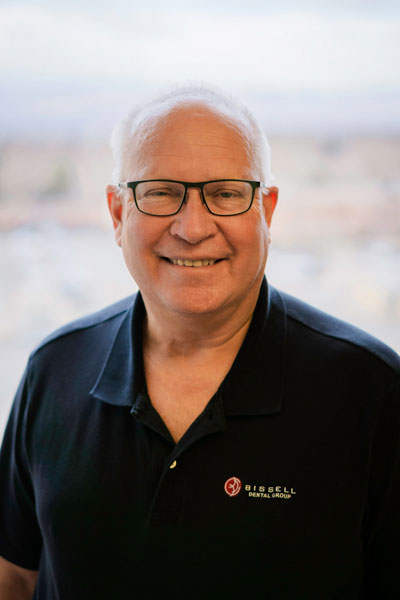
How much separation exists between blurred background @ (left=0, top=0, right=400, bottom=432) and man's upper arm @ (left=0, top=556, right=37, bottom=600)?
73 centimetres

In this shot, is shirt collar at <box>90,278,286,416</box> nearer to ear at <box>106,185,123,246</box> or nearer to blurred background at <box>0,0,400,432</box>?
ear at <box>106,185,123,246</box>

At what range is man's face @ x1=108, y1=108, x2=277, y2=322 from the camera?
123 cm

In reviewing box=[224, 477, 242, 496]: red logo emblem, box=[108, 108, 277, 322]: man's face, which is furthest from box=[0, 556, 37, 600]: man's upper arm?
box=[108, 108, 277, 322]: man's face

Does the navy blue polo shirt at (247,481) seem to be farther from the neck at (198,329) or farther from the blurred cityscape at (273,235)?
the blurred cityscape at (273,235)

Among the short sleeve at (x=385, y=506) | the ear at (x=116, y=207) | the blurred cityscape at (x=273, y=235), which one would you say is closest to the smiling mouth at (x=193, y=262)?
the ear at (x=116, y=207)

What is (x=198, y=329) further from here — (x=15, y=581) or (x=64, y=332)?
(x=15, y=581)

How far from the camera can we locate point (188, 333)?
1350mm

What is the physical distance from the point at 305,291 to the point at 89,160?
90 centimetres

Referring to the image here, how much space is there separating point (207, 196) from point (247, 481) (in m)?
0.61

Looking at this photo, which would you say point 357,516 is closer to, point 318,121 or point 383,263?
point 383,263

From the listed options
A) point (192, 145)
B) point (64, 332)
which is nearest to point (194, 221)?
point (192, 145)

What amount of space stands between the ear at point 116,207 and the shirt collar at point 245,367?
0.63 ft

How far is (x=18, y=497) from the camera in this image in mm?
1511

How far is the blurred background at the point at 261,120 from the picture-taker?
6.42 ft
